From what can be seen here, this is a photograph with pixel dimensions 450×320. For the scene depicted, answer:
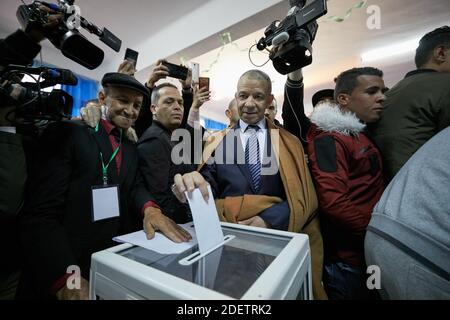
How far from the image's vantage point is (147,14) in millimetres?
2604

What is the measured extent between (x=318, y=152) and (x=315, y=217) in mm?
314

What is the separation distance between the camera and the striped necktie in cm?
105

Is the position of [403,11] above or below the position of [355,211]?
above

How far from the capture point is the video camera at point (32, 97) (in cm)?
70

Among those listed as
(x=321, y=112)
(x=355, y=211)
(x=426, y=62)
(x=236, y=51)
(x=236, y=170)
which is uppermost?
(x=236, y=51)

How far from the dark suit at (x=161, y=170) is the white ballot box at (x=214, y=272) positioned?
2.01ft

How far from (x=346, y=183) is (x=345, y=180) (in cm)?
1

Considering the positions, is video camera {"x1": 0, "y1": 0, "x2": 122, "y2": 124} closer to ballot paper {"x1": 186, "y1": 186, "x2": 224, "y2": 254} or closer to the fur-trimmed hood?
ballot paper {"x1": 186, "y1": 186, "x2": 224, "y2": 254}
